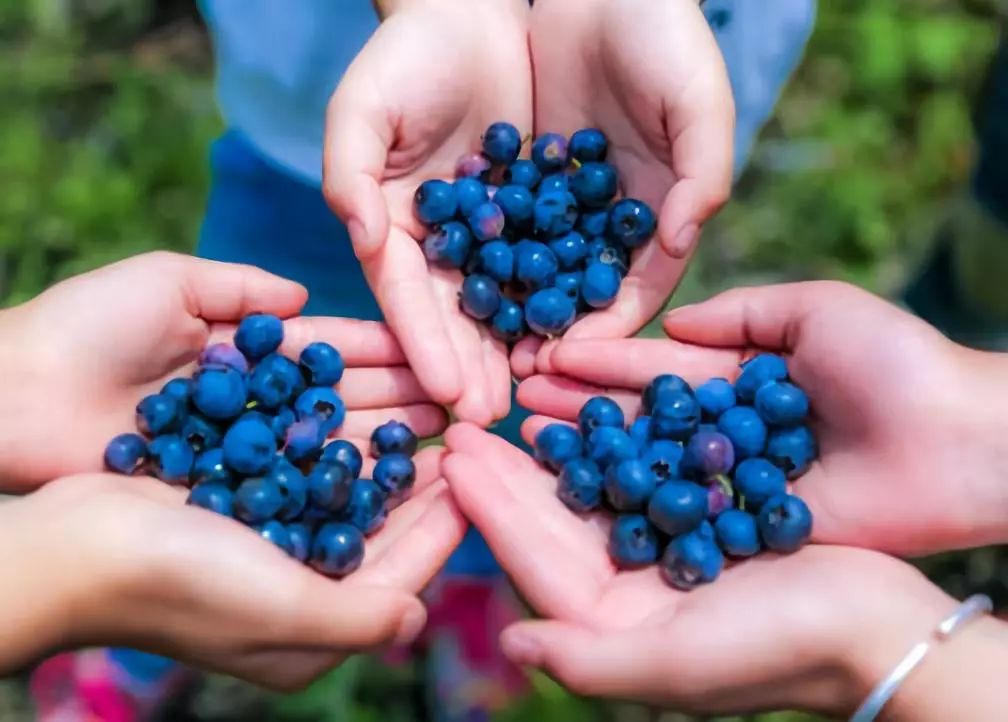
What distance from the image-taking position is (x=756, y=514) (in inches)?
46.7

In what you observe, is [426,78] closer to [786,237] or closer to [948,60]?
[786,237]

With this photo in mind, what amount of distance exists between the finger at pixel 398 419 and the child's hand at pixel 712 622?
0.70ft

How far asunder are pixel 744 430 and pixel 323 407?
1.76ft

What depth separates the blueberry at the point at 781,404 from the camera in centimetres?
122

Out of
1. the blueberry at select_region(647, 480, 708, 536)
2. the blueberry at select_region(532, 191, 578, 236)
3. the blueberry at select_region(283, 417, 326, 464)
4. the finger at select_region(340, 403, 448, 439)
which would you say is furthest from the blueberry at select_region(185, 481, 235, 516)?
the blueberry at select_region(532, 191, 578, 236)

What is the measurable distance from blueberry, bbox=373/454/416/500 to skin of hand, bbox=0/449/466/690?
181 mm

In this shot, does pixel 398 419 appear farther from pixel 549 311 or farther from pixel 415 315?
pixel 549 311

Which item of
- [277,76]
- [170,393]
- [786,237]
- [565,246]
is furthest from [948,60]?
[170,393]

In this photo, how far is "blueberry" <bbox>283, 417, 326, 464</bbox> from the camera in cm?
124

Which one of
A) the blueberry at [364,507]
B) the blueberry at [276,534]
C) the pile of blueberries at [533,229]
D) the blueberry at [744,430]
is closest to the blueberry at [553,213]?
the pile of blueberries at [533,229]

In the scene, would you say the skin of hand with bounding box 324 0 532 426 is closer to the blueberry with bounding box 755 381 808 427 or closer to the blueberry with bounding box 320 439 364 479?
the blueberry with bounding box 320 439 364 479

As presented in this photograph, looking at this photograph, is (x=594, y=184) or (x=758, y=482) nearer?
(x=758, y=482)

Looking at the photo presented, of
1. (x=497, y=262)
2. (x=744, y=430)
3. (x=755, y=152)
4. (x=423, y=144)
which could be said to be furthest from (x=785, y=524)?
(x=755, y=152)

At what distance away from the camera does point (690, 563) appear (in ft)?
3.57
